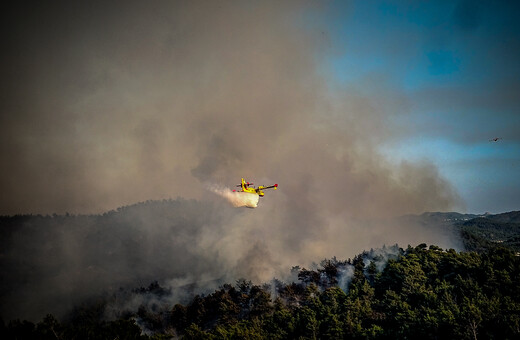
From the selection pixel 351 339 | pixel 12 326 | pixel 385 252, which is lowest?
pixel 351 339

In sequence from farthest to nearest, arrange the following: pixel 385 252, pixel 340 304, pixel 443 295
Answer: pixel 385 252, pixel 340 304, pixel 443 295

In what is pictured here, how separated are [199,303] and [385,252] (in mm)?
90401

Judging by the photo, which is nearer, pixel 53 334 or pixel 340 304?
→ pixel 53 334

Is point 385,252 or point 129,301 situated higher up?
point 385,252

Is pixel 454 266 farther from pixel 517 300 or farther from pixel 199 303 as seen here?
pixel 199 303

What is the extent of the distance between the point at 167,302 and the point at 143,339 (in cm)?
11859

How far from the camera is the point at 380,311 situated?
85.4 metres

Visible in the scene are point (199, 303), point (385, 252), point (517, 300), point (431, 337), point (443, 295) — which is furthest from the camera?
point (385, 252)

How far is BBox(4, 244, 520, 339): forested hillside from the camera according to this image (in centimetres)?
6286

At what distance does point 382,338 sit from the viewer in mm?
66062

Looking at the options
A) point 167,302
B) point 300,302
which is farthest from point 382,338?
point 167,302

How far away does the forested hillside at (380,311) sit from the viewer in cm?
6286

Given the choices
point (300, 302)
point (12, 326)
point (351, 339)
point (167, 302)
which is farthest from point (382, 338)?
point (167, 302)

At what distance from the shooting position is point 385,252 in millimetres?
146375
